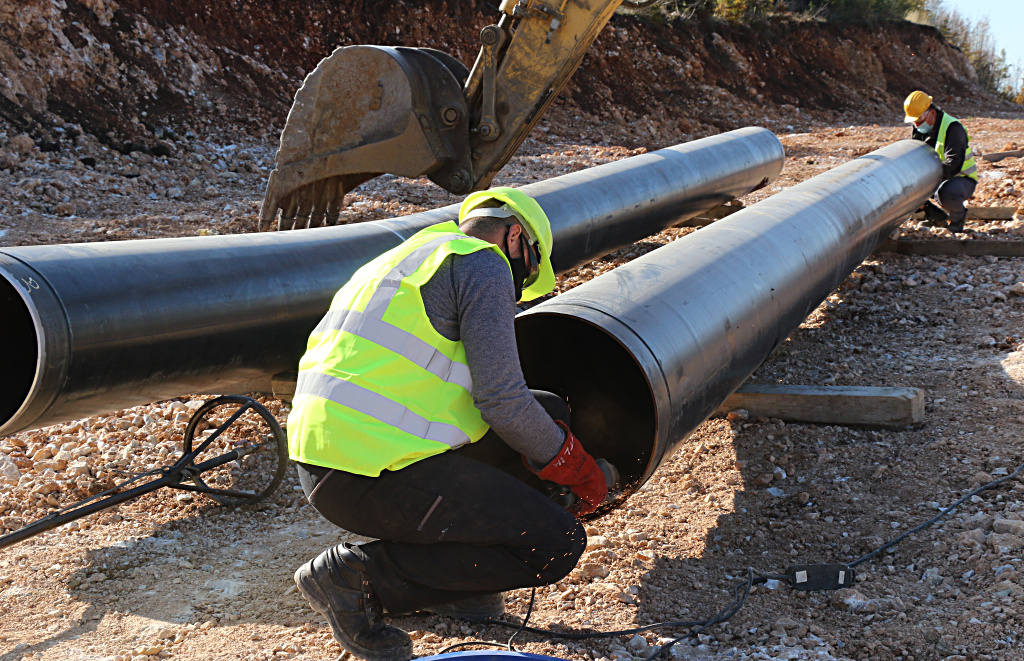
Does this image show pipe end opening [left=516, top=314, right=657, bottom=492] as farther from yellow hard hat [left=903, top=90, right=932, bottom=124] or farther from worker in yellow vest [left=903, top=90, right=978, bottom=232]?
yellow hard hat [left=903, top=90, right=932, bottom=124]

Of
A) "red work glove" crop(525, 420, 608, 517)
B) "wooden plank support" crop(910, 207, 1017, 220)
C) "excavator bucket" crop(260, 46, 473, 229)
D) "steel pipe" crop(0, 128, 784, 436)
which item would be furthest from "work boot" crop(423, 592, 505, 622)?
"wooden plank support" crop(910, 207, 1017, 220)

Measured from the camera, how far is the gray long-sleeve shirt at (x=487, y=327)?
2.35 m

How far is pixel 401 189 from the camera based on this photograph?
9.45m

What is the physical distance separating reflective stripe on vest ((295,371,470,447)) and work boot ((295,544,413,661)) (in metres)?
0.53

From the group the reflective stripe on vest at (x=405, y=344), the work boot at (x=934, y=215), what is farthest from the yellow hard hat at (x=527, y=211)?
the work boot at (x=934, y=215)

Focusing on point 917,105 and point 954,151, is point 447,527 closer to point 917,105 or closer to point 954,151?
point 954,151

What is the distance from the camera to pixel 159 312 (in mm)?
3262

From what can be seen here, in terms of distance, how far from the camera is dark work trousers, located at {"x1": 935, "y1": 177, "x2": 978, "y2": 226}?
7281mm

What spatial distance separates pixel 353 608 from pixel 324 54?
13.4 meters

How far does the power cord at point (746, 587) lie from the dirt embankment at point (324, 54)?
8.93m

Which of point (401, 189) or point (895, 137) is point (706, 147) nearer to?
point (401, 189)

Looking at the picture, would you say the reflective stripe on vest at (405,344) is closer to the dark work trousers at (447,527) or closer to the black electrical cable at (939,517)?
the dark work trousers at (447,527)

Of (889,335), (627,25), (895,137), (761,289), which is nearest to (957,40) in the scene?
(627,25)

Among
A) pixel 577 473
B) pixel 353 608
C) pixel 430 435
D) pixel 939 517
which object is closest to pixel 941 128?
pixel 939 517
